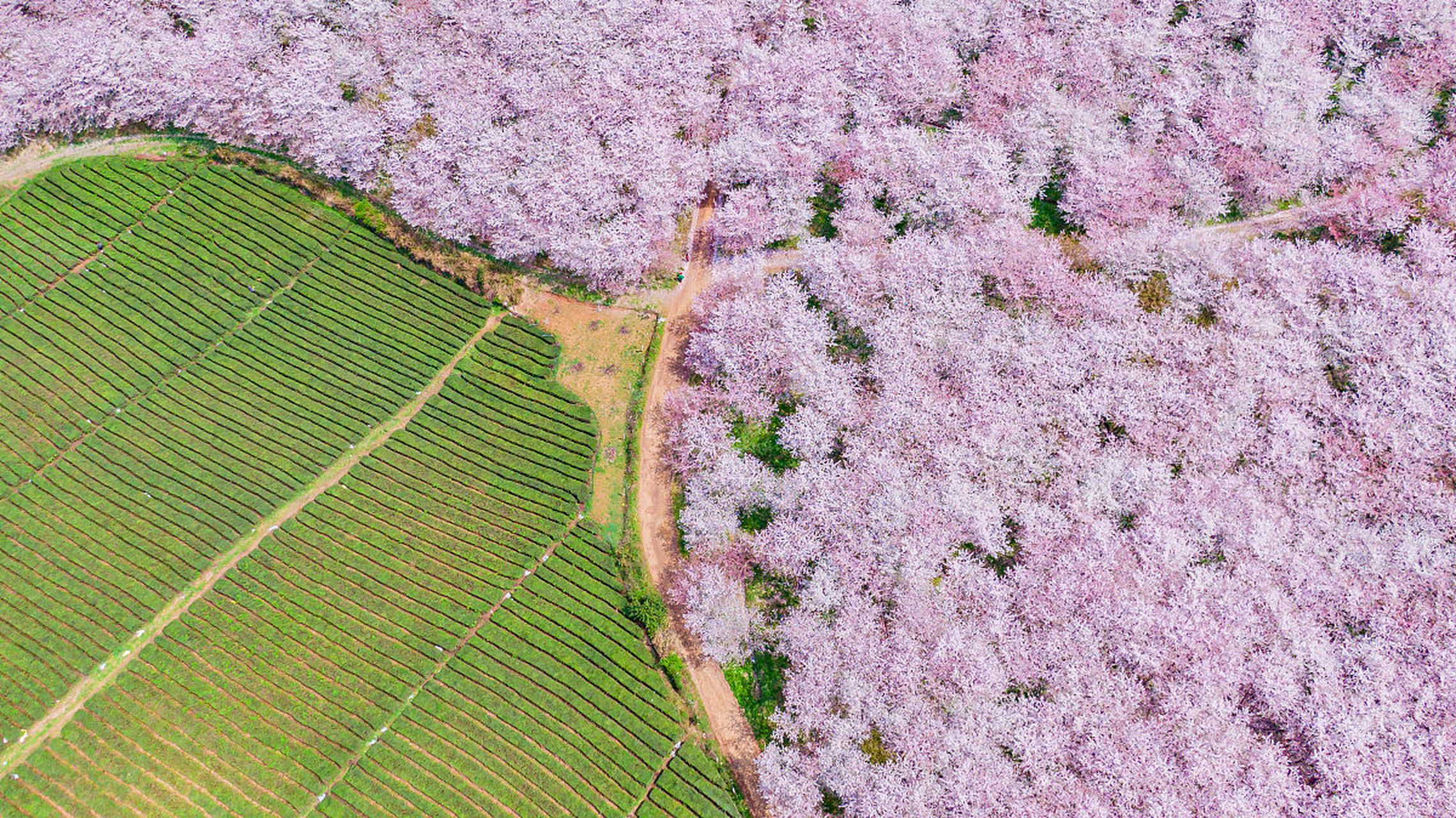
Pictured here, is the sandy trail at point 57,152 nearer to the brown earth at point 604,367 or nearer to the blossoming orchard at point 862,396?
the blossoming orchard at point 862,396

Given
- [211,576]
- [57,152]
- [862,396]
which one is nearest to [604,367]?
[862,396]

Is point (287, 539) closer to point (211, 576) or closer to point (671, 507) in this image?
point (211, 576)

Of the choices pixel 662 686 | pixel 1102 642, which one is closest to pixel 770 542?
pixel 662 686

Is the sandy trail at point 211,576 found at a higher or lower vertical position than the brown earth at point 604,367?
lower

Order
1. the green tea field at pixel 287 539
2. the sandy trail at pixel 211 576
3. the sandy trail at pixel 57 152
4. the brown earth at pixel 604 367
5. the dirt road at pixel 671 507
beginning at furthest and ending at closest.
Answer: the sandy trail at pixel 57 152 → the brown earth at pixel 604 367 → the sandy trail at pixel 211 576 → the dirt road at pixel 671 507 → the green tea field at pixel 287 539

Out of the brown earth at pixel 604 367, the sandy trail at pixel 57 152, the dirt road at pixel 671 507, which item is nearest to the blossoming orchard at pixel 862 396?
the dirt road at pixel 671 507

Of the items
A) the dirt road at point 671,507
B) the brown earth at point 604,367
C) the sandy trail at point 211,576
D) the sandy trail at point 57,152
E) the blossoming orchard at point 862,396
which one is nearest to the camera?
the blossoming orchard at point 862,396
